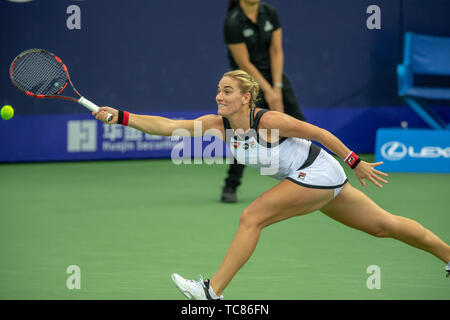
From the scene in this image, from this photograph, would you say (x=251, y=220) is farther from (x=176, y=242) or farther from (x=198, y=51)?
(x=198, y=51)

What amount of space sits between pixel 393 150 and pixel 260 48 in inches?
119

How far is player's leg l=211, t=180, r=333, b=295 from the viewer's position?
Result: 3.85 m

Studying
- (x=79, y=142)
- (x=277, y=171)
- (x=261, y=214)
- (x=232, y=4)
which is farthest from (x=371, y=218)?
(x=79, y=142)

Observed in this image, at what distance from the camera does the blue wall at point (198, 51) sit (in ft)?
30.4

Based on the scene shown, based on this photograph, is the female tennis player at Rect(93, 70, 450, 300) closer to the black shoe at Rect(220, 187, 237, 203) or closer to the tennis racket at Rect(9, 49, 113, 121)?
the tennis racket at Rect(9, 49, 113, 121)

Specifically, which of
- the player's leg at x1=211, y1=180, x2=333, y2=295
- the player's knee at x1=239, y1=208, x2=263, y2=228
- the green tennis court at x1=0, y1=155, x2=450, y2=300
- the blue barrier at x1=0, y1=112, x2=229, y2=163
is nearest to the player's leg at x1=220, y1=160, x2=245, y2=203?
the green tennis court at x1=0, y1=155, x2=450, y2=300

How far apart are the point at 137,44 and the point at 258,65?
3.12 metres

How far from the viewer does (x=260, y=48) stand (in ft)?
22.5

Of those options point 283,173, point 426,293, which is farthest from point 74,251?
point 426,293

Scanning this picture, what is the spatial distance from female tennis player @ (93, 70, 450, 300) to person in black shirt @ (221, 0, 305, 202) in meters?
2.50

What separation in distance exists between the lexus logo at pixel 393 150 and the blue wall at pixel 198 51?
134 cm

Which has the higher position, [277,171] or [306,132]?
[306,132]

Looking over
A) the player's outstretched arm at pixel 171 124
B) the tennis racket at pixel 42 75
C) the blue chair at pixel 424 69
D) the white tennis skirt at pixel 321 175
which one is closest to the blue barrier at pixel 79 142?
the blue chair at pixel 424 69

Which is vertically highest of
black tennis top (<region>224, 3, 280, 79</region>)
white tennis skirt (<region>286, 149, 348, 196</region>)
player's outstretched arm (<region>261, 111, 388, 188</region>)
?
black tennis top (<region>224, 3, 280, 79</region>)
